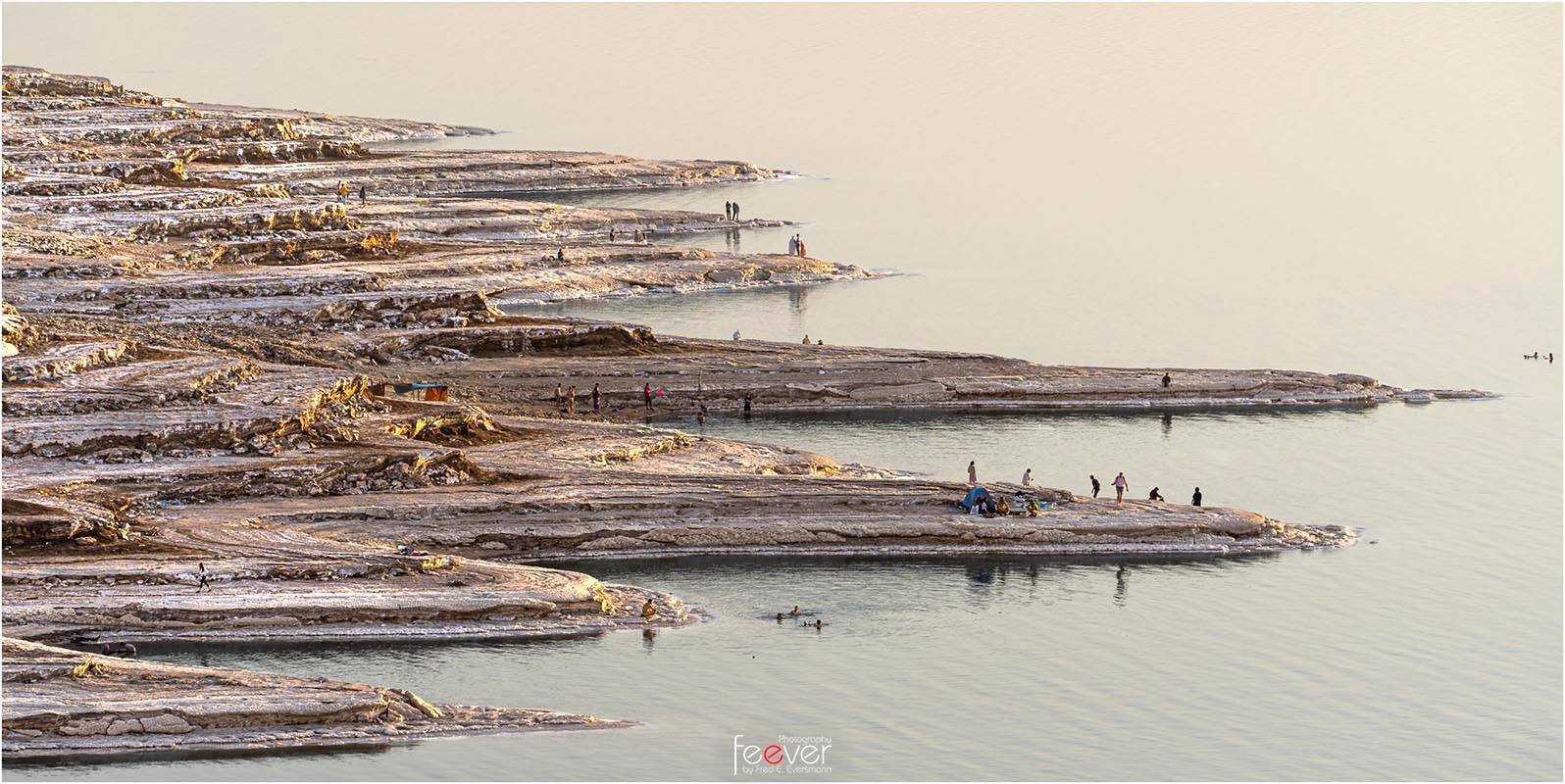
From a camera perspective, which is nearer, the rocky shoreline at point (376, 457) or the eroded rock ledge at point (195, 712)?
the eroded rock ledge at point (195, 712)

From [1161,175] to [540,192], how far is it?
4610 cm

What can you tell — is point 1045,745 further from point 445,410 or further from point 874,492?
point 445,410

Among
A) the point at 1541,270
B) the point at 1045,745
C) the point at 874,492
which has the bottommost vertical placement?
the point at 1045,745

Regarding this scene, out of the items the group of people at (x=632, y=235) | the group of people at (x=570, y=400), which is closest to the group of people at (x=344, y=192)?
the group of people at (x=632, y=235)

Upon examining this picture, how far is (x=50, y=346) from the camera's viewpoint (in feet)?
285

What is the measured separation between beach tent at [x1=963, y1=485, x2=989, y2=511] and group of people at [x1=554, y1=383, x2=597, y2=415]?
20706mm

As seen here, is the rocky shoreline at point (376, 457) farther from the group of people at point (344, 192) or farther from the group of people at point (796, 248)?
the group of people at point (344, 192)

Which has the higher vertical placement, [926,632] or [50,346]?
[50,346]

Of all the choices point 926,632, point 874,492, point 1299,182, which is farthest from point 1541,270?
point 926,632

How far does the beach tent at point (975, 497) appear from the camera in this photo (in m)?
78.9

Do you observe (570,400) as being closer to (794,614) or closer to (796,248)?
(794,614)

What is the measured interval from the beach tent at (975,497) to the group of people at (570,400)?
20706mm

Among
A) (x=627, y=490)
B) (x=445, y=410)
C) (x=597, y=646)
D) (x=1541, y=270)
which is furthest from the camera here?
(x=1541, y=270)

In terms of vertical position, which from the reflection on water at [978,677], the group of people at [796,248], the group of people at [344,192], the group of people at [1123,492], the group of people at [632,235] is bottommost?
the reflection on water at [978,677]
